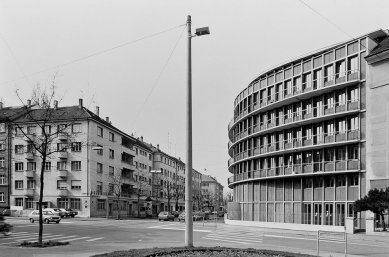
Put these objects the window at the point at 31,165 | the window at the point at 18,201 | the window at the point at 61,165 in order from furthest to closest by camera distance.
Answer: the window at the point at 31,165 < the window at the point at 18,201 < the window at the point at 61,165

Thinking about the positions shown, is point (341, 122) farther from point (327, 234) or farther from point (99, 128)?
point (99, 128)

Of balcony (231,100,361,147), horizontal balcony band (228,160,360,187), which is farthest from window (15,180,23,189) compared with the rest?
balcony (231,100,361,147)

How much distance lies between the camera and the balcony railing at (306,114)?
3959cm

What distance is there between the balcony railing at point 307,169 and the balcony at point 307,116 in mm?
4220

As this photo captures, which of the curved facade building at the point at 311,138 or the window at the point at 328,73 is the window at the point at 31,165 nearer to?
the curved facade building at the point at 311,138

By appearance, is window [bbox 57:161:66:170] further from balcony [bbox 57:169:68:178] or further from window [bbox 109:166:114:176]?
window [bbox 109:166:114:176]

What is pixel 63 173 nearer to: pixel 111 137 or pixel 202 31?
pixel 111 137

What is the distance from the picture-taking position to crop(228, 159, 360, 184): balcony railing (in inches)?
1548

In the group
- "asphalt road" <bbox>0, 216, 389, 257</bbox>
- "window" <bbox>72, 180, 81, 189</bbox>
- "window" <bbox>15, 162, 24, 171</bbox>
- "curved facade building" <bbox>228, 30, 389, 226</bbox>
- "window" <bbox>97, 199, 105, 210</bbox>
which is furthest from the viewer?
"window" <bbox>15, 162, 24, 171</bbox>

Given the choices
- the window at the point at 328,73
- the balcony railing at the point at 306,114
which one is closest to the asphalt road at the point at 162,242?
the balcony railing at the point at 306,114

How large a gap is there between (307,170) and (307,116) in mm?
5416

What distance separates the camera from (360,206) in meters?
31.7

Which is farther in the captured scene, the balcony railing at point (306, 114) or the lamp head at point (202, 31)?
the balcony railing at point (306, 114)

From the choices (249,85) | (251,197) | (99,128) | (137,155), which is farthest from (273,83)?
(137,155)
